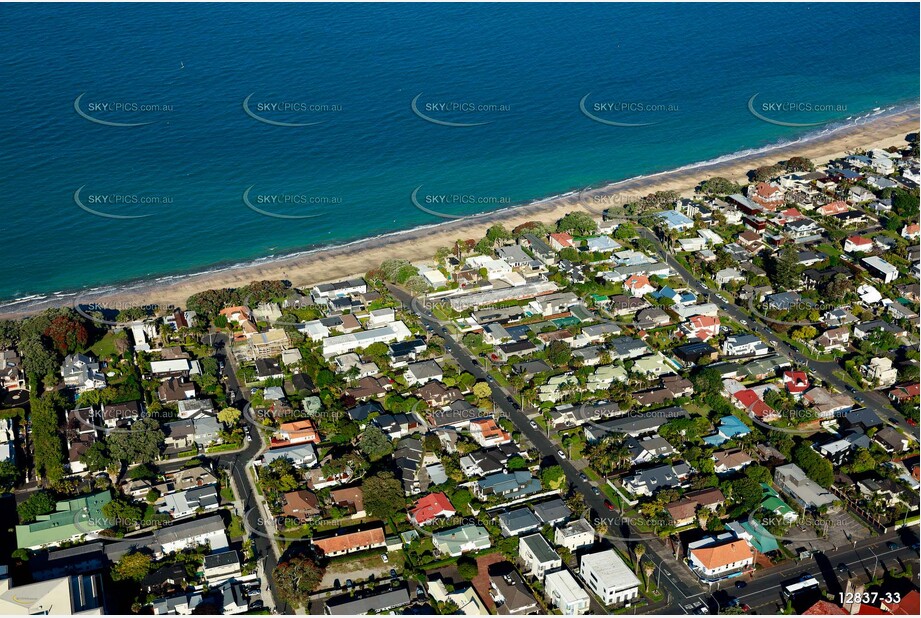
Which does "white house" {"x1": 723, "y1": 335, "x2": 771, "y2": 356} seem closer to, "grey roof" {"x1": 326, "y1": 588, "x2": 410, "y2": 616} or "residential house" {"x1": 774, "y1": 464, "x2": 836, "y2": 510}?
"residential house" {"x1": 774, "y1": 464, "x2": 836, "y2": 510}

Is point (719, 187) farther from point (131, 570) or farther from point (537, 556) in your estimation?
point (131, 570)

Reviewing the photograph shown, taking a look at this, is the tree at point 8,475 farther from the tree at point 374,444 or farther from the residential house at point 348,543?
the tree at point 374,444

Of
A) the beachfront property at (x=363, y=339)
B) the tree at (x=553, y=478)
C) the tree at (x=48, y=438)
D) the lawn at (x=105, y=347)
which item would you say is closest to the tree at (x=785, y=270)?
the beachfront property at (x=363, y=339)

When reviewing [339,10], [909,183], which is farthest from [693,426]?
[339,10]

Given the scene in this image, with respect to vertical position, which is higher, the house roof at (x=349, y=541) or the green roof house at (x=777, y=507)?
the house roof at (x=349, y=541)

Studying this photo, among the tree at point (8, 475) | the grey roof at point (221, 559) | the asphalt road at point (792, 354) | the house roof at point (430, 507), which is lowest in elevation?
the asphalt road at point (792, 354)

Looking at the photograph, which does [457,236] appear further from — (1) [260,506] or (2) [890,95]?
(2) [890,95]

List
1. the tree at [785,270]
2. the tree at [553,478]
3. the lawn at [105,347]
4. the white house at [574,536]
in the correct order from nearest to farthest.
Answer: the white house at [574,536], the tree at [553,478], the lawn at [105,347], the tree at [785,270]
